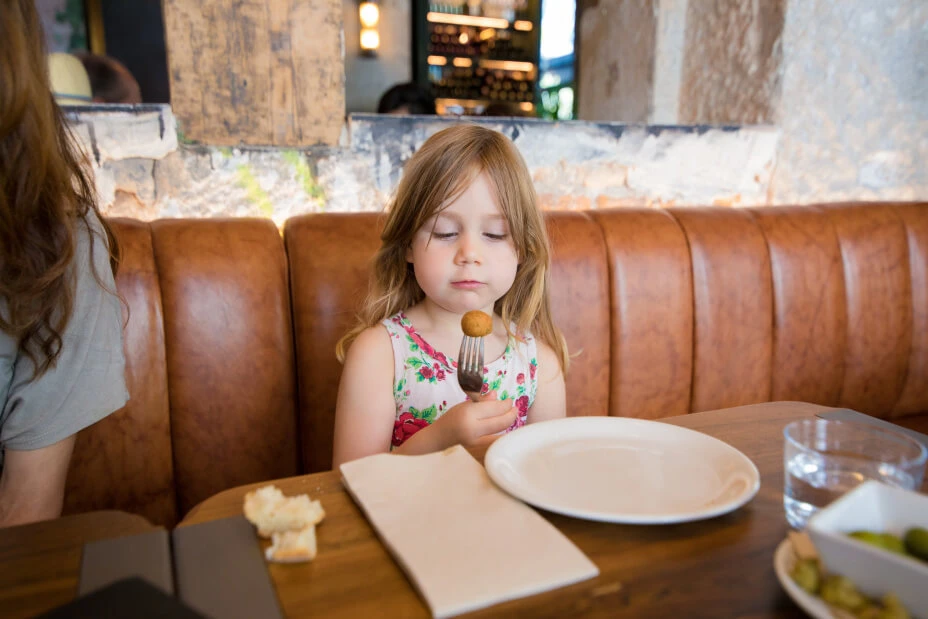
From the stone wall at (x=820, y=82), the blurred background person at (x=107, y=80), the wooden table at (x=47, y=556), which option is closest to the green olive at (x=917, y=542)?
the wooden table at (x=47, y=556)

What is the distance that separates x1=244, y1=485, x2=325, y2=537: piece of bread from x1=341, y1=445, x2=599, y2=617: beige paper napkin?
66 mm

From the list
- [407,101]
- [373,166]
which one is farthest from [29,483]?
[407,101]

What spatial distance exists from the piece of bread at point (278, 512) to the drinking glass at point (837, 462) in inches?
21.5

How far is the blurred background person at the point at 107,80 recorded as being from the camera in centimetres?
304

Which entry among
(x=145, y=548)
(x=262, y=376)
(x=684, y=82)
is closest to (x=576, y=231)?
(x=262, y=376)

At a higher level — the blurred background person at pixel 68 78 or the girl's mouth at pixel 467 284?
the blurred background person at pixel 68 78

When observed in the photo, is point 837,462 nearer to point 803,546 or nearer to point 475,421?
point 803,546

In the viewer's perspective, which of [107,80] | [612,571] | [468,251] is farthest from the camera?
[107,80]

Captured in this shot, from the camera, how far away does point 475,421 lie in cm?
104

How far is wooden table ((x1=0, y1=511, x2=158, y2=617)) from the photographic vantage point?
598 mm

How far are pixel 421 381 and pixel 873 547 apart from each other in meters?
0.96

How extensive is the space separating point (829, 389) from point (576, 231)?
1.05m

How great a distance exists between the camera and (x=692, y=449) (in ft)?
3.06

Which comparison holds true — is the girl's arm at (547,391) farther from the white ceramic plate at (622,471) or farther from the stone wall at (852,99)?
the stone wall at (852,99)
